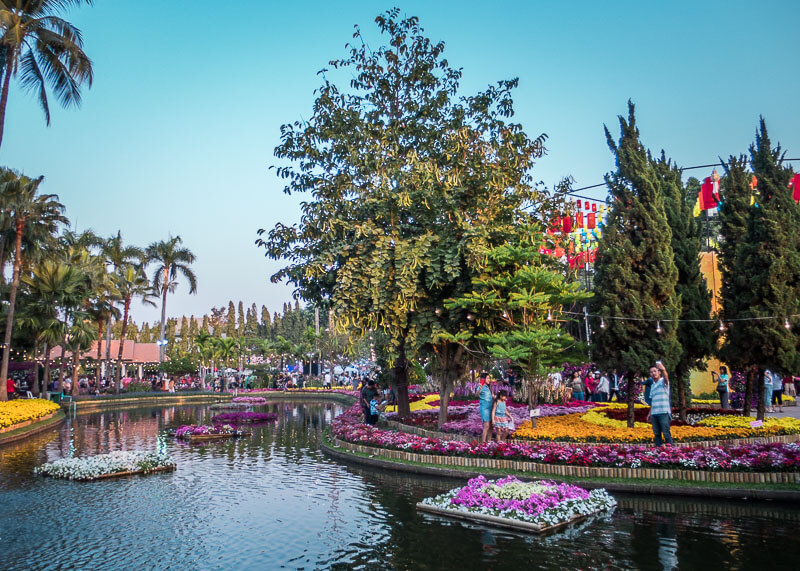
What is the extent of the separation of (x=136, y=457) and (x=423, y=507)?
28.6ft

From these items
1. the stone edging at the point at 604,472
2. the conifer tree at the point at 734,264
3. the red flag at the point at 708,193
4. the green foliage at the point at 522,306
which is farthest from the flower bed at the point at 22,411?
the red flag at the point at 708,193

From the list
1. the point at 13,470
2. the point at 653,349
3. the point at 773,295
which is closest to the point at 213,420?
the point at 13,470

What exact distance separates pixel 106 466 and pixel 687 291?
17296 millimetres

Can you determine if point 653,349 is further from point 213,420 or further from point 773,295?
point 213,420

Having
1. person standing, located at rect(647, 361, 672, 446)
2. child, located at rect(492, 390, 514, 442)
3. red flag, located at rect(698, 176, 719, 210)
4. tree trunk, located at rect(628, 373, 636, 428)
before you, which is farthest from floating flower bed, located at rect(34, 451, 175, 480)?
red flag, located at rect(698, 176, 719, 210)

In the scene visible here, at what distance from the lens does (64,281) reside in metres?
38.7

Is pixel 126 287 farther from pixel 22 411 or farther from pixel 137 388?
pixel 22 411

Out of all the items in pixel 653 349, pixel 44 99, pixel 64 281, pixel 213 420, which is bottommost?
pixel 213 420

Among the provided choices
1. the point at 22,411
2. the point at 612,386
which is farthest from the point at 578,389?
the point at 22,411

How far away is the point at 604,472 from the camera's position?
12789mm

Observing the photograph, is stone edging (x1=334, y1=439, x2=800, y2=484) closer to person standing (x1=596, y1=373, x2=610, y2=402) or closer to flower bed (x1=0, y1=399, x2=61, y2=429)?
flower bed (x1=0, y1=399, x2=61, y2=429)

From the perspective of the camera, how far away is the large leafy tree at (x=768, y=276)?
16.6 m

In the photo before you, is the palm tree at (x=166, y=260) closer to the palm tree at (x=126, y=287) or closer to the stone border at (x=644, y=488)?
the palm tree at (x=126, y=287)

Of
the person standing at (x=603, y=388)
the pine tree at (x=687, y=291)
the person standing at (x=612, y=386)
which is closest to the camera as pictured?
the pine tree at (x=687, y=291)
